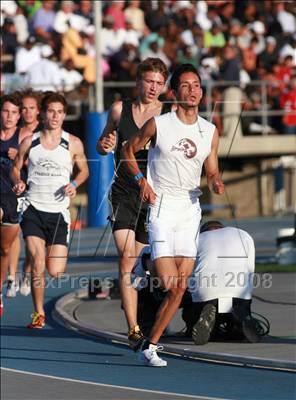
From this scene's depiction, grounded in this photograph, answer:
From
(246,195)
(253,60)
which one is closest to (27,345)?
(253,60)

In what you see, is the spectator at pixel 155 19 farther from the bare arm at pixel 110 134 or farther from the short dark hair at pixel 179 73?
the short dark hair at pixel 179 73

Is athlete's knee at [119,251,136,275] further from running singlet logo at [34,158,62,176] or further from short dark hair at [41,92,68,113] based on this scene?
short dark hair at [41,92,68,113]

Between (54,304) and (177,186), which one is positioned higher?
(177,186)

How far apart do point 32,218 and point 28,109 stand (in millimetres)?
1413

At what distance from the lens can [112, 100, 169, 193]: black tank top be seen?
37.5 ft

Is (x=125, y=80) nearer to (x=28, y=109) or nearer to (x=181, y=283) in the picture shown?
(x=28, y=109)

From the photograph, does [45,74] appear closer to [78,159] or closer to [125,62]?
[125,62]

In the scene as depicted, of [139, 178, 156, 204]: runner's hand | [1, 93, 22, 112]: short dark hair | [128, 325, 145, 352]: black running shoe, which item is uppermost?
[1, 93, 22, 112]: short dark hair

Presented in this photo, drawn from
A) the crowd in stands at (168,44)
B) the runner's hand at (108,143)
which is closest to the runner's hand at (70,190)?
the runner's hand at (108,143)

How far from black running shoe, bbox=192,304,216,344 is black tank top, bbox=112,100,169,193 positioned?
139cm

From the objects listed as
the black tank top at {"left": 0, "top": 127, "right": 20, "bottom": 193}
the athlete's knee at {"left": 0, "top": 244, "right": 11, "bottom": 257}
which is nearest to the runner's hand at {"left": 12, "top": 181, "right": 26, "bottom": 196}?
the black tank top at {"left": 0, "top": 127, "right": 20, "bottom": 193}

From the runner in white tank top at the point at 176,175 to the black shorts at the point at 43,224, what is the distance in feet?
8.33

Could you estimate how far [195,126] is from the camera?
1082cm

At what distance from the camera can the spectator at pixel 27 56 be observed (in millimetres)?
25422
